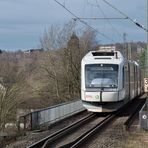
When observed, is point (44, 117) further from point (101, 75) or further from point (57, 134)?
point (101, 75)

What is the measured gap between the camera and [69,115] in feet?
84.9

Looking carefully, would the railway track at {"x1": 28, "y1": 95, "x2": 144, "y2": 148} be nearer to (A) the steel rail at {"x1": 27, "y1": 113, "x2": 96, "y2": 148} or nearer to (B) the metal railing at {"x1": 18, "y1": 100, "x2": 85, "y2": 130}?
(A) the steel rail at {"x1": 27, "y1": 113, "x2": 96, "y2": 148}

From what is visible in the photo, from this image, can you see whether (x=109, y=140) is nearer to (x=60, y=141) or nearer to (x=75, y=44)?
(x=60, y=141)

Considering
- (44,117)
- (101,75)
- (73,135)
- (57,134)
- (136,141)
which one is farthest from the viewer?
(101,75)

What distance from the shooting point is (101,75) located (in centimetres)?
2494

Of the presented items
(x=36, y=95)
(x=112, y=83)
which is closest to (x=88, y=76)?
(x=112, y=83)

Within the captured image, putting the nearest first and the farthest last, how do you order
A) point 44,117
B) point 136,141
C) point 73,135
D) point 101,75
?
point 136,141, point 73,135, point 44,117, point 101,75

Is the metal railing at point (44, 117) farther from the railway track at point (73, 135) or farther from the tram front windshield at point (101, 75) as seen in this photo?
the tram front windshield at point (101, 75)

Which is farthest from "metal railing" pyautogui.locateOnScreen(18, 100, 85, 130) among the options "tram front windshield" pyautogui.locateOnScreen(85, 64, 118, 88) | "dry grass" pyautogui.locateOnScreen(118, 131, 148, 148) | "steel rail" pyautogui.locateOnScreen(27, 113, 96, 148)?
"dry grass" pyautogui.locateOnScreen(118, 131, 148, 148)

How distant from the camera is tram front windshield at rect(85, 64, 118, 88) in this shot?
24625mm

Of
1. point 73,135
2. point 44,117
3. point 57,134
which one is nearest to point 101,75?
point 44,117

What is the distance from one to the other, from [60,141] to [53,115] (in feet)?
20.8

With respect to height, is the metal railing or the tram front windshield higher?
the tram front windshield

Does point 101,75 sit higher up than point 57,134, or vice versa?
point 101,75
